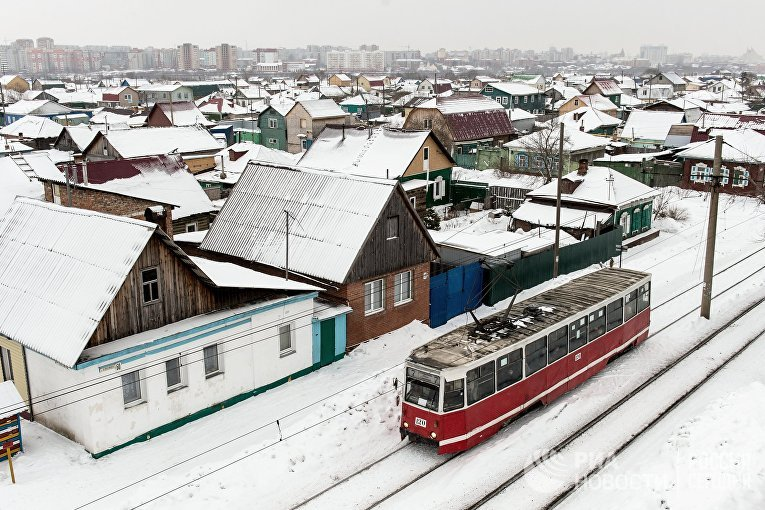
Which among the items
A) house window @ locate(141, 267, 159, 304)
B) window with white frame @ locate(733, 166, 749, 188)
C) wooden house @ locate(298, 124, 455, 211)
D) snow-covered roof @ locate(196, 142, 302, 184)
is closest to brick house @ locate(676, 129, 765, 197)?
window with white frame @ locate(733, 166, 749, 188)

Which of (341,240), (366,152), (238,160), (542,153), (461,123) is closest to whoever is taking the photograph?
(341,240)

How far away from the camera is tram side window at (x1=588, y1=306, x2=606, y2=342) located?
20.6 metres

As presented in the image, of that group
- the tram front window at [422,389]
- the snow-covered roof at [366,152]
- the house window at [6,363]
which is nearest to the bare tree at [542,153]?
the snow-covered roof at [366,152]

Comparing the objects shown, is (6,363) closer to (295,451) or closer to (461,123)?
(295,451)

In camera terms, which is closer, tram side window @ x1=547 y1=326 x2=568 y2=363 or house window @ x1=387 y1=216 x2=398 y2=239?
tram side window @ x1=547 y1=326 x2=568 y2=363

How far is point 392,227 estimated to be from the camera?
24.2 metres

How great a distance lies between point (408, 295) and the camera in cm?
2570

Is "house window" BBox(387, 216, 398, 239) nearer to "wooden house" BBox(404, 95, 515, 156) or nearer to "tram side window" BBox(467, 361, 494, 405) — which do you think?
"tram side window" BBox(467, 361, 494, 405)

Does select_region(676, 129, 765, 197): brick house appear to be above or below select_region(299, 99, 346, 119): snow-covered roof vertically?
below

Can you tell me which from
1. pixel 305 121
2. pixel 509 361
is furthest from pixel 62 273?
pixel 305 121

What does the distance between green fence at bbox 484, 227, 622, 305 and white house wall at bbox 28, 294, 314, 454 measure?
963cm

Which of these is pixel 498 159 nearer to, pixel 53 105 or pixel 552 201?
pixel 552 201

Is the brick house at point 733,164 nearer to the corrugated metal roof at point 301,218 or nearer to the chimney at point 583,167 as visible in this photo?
the chimney at point 583,167

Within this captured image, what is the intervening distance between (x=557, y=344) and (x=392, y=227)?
7.39 meters
